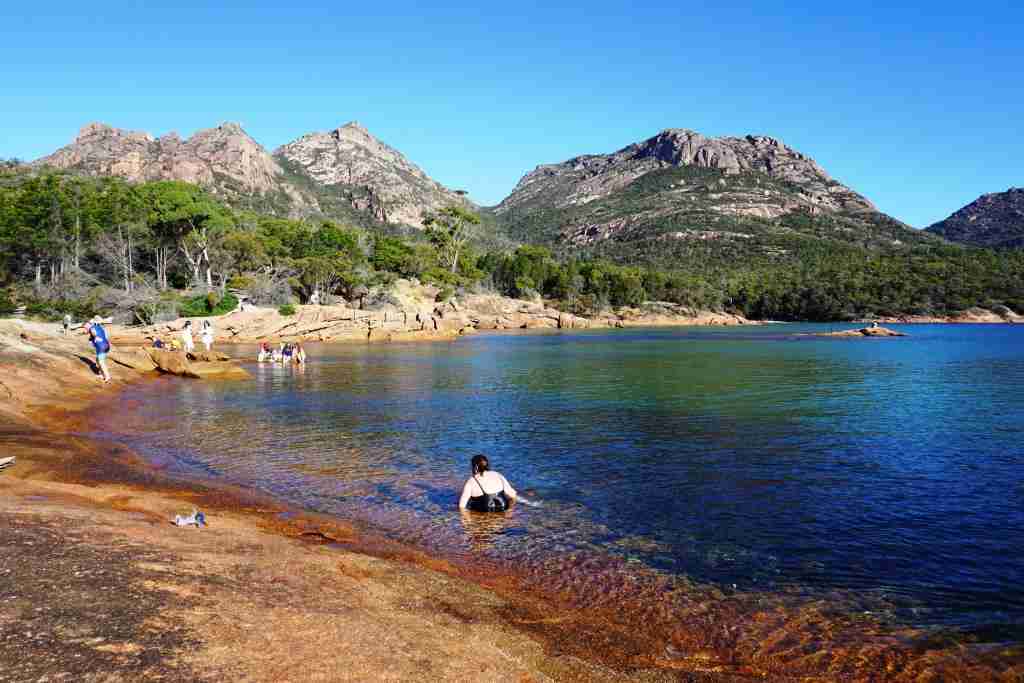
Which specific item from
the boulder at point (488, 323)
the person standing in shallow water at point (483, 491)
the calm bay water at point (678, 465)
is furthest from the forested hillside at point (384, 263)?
the person standing in shallow water at point (483, 491)

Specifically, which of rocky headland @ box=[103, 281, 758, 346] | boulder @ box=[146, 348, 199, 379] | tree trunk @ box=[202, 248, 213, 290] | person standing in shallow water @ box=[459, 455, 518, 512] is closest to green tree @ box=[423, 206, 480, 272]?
rocky headland @ box=[103, 281, 758, 346]

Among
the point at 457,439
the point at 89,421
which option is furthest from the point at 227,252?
the point at 457,439

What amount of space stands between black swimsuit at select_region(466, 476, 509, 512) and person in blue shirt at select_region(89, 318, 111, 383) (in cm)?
2021

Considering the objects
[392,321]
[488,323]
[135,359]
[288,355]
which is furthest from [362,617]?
[488,323]

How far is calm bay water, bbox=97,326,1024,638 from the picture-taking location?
8977 millimetres

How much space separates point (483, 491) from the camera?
36.0ft

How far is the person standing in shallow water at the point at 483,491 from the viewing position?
434 inches

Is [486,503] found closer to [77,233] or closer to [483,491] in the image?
[483,491]

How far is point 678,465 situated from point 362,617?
32.1 feet

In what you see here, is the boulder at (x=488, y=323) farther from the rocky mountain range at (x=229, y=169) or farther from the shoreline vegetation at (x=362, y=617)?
the shoreline vegetation at (x=362, y=617)

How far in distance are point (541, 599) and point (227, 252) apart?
7098cm

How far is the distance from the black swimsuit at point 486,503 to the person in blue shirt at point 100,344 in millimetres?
20207

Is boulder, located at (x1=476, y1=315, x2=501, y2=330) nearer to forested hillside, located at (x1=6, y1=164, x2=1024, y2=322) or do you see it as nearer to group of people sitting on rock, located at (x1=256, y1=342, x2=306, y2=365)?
forested hillside, located at (x1=6, y1=164, x2=1024, y2=322)

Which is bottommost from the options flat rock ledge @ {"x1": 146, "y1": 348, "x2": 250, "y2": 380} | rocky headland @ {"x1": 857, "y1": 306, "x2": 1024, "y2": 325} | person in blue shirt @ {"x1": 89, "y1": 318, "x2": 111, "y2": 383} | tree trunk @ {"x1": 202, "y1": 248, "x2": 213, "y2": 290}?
flat rock ledge @ {"x1": 146, "y1": 348, "x2": 250, "y2": 380}
